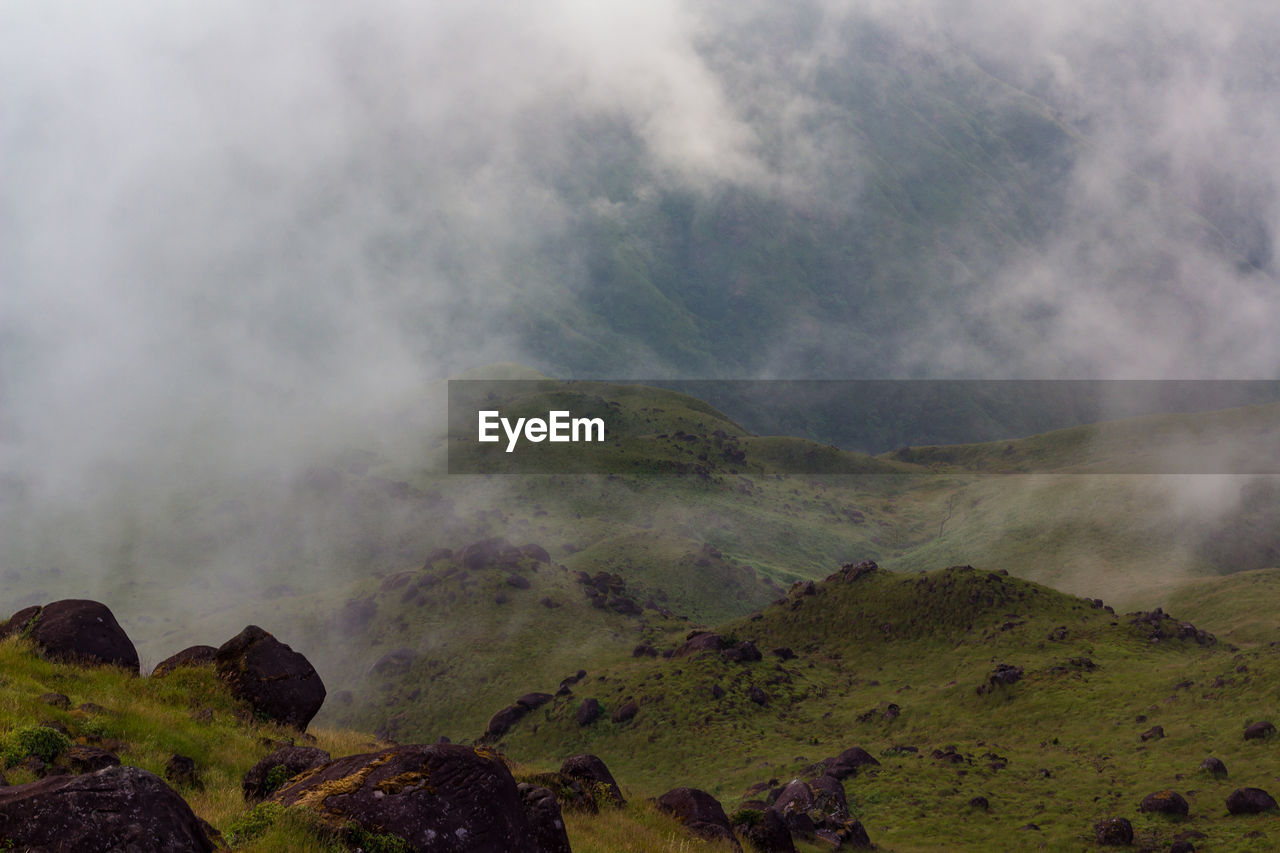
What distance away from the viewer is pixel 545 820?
17406 mm

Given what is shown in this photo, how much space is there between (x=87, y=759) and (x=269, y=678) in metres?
10.9

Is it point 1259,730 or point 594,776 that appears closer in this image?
point 594,776

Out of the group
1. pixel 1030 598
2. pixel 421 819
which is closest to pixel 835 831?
pixel 421 819

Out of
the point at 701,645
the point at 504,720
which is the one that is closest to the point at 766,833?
the point at 504,720

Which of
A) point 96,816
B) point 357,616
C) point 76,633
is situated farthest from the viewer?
point 357,616

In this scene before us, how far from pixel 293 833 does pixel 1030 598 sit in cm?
11211

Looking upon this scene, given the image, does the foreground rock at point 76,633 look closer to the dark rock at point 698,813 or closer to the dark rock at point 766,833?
the dark rock at point 698,813

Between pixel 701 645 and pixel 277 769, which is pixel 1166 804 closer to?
pixel 277 769

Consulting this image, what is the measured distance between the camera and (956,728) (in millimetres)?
84062

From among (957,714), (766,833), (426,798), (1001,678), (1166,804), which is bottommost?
(957,714)

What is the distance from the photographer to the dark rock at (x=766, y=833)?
33812 millimetres

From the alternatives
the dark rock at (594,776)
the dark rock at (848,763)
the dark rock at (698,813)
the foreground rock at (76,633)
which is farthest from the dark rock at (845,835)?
the foreground rock at (76,633)

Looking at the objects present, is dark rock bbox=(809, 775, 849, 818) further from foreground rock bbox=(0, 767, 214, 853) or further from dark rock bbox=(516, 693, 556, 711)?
dark rock bbox=(516, 693, 556, 711)

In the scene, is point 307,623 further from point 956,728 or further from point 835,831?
point 835,831
